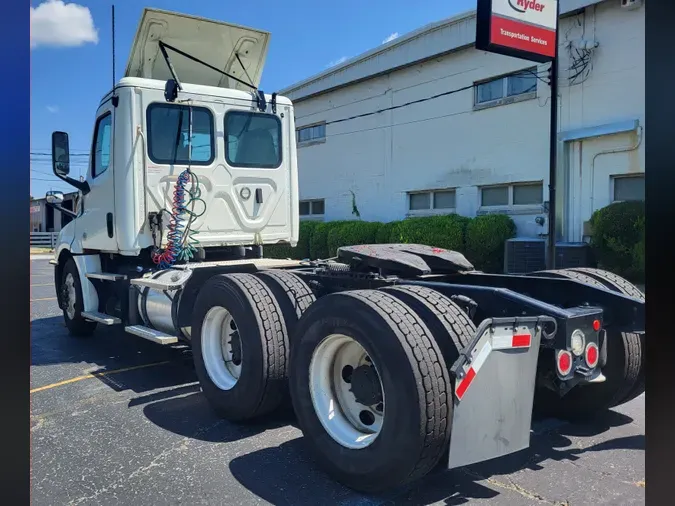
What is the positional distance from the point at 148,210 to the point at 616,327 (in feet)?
15.8

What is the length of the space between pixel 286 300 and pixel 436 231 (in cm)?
922

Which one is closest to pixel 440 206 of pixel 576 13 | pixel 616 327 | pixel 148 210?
pixel 576 13

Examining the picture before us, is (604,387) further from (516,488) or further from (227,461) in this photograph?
(227,461)

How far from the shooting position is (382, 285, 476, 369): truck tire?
3.11 meters

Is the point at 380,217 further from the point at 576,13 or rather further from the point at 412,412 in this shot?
the point at 412,412

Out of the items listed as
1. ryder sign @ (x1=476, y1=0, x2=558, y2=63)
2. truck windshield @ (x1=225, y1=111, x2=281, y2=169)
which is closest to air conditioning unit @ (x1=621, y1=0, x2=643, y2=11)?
ryder sign @ (x1=476, y1=0, x2=558, y2=63)

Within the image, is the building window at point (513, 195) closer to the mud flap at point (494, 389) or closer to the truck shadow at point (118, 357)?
the truck shadow at point (118, 357)

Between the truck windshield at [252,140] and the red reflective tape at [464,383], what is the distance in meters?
4.63

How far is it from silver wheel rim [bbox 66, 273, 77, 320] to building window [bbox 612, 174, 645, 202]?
32.7 feet

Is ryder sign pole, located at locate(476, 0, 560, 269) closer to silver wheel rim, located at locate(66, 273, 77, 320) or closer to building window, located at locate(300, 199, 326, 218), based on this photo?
silver wheel rim, located at locate(66, 273, 77, 320)

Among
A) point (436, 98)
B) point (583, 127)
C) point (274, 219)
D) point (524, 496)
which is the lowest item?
point (524, 496)

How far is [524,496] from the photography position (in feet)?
10.5

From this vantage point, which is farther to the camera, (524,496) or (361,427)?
(361,427)

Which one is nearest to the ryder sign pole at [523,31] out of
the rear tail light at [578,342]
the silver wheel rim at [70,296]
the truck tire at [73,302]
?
the rear tail light at [578,342]
